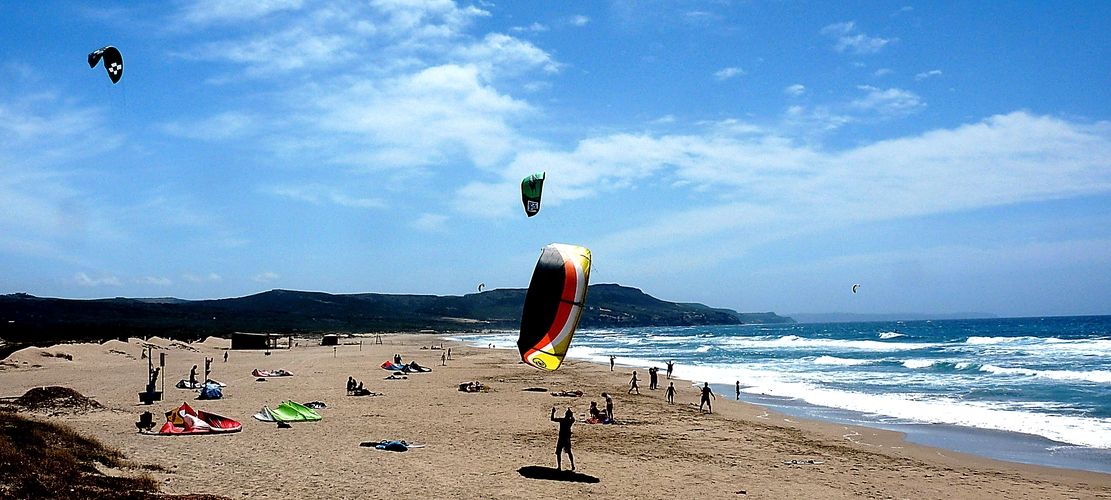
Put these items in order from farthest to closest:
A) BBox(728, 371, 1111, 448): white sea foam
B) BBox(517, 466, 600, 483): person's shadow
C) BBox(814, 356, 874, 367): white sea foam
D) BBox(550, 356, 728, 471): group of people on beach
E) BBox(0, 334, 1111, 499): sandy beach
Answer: BBox(814, 356, 874, 367): white sea foam
BBox(728, 371, 1111, 448): white sea foam
BBox(550, 356, 728, 471): group of people on beach
BBox(517, 466, 600, 483): person's shadow
BBox(0, 334, 1111, 499): sandy beach

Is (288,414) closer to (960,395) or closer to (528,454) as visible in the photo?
(528,454)

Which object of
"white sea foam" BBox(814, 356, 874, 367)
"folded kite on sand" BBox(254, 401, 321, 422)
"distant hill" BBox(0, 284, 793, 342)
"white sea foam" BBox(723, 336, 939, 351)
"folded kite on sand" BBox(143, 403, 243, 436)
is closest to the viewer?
"folded kite on sand" BBox(143, 403, 243, 436)

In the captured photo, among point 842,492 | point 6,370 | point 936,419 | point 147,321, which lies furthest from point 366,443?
point 147,321

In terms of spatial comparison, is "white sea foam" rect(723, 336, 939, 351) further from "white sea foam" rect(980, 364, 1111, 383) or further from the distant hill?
the distant hill

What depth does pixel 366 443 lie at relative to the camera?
1329 centimetres

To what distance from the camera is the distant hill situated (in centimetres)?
11100

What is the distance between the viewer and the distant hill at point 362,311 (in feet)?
364

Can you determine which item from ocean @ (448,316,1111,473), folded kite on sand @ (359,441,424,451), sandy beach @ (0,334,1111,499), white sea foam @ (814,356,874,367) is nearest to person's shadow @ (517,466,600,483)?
sandy beach @ (0,334,1111,499)

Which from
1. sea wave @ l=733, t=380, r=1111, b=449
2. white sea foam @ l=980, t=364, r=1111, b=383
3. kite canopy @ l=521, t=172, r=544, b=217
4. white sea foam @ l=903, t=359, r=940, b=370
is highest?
kite canopy @ l=521, t=172, r=544, b=217

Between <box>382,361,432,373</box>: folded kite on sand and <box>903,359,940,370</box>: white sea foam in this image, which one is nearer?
<box>382,361,432,373</box>: folded kite on sand

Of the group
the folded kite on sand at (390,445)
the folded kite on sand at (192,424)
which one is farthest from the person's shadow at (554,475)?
the folded kite on sand at (192,424)

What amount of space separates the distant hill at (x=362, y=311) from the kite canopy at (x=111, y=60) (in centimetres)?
9988

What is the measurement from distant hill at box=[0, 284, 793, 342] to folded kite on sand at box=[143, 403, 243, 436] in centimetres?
9788

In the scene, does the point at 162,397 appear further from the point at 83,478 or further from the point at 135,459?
the point at 83,478
